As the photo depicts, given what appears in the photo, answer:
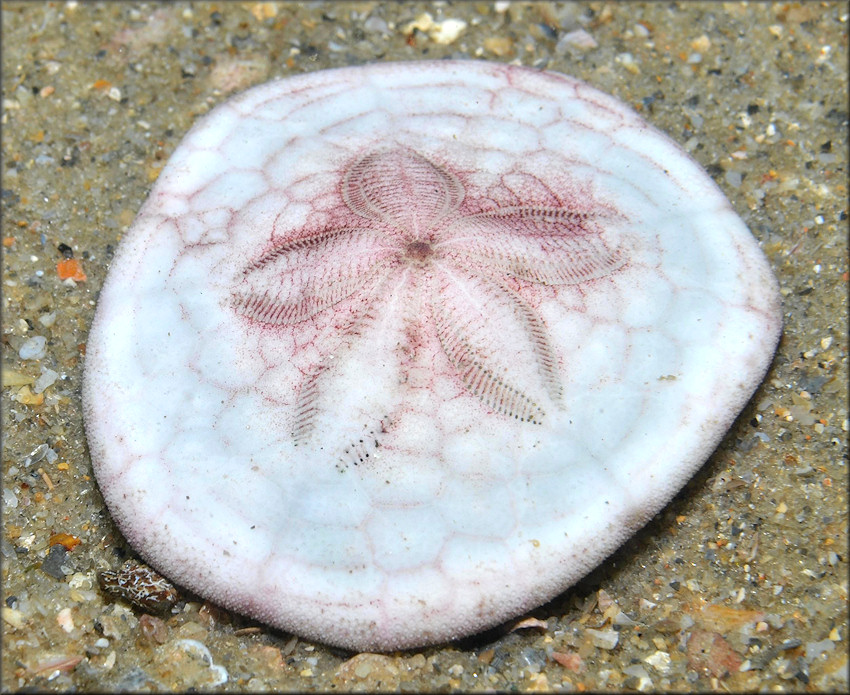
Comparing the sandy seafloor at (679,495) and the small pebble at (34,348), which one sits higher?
the sandy seafloor at (679,495)

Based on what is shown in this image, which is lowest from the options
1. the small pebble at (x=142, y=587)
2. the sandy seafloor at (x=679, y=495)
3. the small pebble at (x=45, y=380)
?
the small pebble at (x=142, y=587)

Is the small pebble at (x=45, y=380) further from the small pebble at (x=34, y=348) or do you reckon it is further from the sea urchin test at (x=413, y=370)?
the sea urchin test at (x=413, y=370)

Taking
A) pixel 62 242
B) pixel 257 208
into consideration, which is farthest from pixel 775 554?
pixel 62 242

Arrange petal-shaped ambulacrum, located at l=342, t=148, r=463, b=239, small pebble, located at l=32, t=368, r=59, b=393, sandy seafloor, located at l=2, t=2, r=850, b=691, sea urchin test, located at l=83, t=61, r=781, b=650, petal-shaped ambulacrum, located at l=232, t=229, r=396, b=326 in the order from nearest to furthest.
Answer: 1. sea urchin test, located at l=83, t=61, r=781, b=650
2. sandy seafloor, located at l=2, t=2, r=850, b=691
3. petal-shaped ambulacrum, located at l=232, t=229, r=396, b=326
4. petal-shaped ambulacrum, located at l=342, t=148, r=463, b=239
5. small pebble, located at l=32, t=368, r=59, b=393

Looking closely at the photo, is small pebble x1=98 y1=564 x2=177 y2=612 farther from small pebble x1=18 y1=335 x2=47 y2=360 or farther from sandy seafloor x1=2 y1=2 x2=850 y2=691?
small pebble x1=18 y1=335 x2=47 y2=360

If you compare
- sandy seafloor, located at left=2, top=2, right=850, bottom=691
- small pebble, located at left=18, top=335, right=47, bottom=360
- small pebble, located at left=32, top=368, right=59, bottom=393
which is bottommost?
small pebble, located at left=32, top=368, right=59, bottom=393

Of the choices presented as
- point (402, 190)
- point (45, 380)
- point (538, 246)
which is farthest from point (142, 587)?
point (538, 246)

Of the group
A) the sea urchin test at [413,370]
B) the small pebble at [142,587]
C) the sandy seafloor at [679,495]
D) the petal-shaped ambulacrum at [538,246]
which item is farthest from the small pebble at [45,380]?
the petal-shaped ambulacrum at [538,246]

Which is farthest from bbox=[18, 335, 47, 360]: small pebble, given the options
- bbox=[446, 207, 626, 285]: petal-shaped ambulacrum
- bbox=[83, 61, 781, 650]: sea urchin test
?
bbox=[446, 207, 626, 285]: petal-shaped ambulacrum
